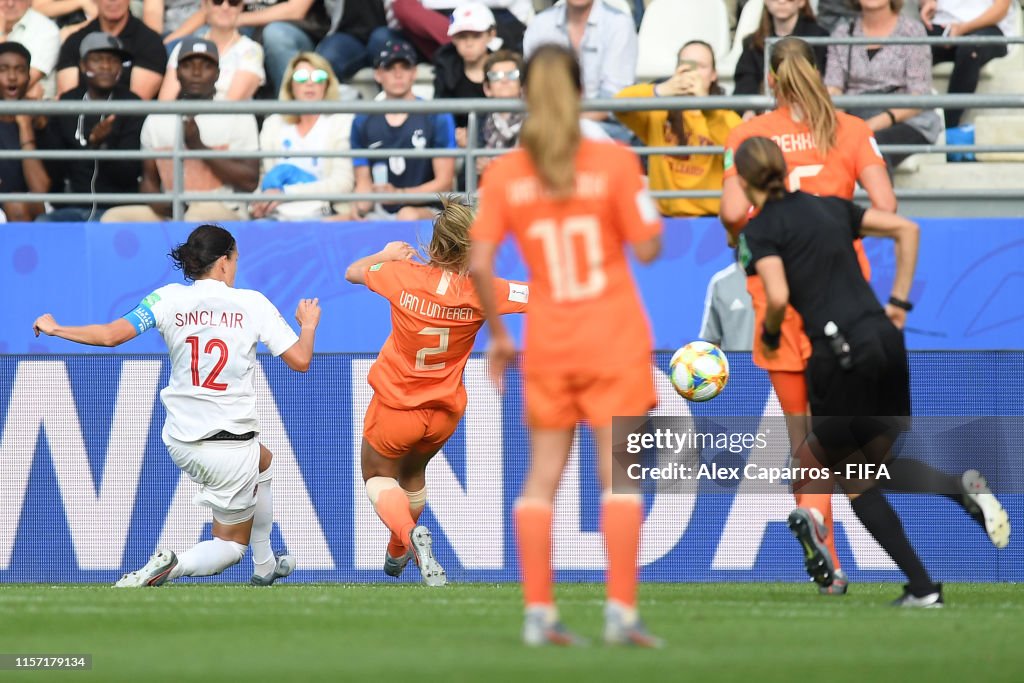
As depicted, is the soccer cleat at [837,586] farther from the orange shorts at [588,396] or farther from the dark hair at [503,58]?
the dark hair at [503,58]

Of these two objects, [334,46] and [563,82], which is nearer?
[563,82]

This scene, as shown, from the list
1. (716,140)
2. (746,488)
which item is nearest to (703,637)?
(746,488)

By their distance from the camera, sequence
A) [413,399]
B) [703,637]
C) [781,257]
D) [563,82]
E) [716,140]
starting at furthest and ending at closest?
[716,140] → [413,399] → [781,257] → [703,637] → [563,82]

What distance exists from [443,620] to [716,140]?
624 cm

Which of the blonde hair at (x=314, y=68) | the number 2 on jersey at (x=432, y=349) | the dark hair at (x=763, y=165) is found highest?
the blonde hair at (x=314, y=68)

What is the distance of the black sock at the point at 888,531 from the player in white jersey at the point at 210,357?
3.31 metres

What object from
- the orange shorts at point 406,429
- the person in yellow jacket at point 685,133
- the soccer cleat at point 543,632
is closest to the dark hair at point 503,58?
the person in yellow jacket at point 685,133

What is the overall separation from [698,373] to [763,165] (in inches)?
76.0

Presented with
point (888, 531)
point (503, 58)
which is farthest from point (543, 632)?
point (503, 58)

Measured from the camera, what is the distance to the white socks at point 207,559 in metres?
9.02

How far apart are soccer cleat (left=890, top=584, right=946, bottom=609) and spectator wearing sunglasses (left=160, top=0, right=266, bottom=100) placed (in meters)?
8.20

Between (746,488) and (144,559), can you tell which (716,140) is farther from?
(144,559)

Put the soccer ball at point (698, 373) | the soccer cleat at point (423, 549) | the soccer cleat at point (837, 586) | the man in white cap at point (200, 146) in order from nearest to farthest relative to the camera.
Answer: the soccer cleat at point (837, 586) < the soccer cleat at point (423, 549) < the soccer ball at point (698, 373) < the man in white cap at point (200, 146)

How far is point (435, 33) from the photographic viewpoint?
14023mm
